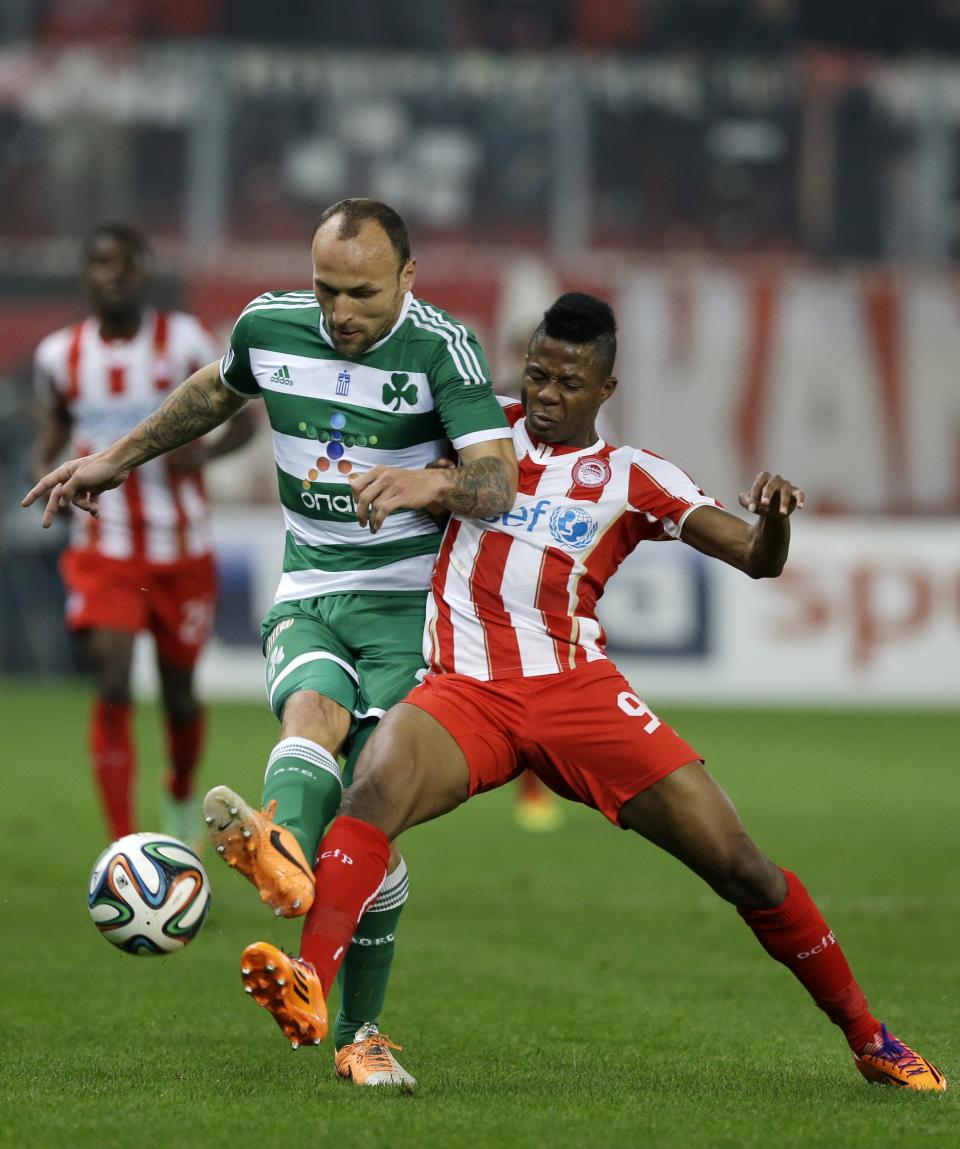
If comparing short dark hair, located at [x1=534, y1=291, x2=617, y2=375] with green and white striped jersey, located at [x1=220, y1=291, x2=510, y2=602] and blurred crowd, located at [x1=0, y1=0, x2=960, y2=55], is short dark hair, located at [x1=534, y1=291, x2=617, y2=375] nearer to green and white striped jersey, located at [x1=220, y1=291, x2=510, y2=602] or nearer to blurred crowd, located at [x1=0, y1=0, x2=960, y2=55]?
green and white striped jersey, located at [x1=220, y1=291, x2=510, y2=602]

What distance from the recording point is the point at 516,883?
8.33 m

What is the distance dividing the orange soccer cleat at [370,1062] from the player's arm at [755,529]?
144cm

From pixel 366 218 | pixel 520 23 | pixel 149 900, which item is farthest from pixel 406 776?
pixel 520 23

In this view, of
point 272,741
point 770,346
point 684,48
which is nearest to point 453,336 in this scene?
point 272,741

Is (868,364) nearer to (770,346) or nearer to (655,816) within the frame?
(770,346)

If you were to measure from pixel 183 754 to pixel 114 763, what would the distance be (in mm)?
521

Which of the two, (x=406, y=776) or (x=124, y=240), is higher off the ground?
(x=124, y=240)

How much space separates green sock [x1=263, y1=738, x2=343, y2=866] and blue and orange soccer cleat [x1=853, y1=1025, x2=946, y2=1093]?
4.68 feet

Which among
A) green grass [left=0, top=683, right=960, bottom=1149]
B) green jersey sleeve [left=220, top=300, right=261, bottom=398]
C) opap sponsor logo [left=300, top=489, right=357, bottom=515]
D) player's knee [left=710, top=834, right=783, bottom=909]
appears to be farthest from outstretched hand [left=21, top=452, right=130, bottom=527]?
player's knee [left=710, top=834, right=783, bottom=909]

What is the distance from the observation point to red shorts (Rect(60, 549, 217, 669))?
26.9 feet

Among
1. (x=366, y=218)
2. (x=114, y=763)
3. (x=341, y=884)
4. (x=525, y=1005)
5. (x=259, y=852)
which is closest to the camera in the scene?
(x=259, y=852)

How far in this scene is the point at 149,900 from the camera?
4.37 meters

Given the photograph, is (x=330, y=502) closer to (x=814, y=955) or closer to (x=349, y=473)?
(x=349, y=473)

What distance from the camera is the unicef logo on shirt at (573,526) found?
483 centimetres
